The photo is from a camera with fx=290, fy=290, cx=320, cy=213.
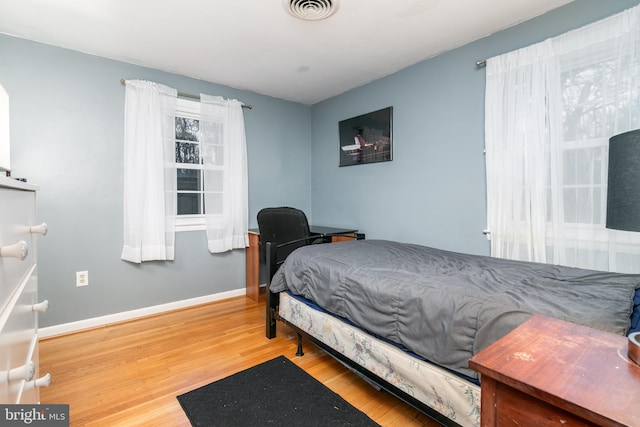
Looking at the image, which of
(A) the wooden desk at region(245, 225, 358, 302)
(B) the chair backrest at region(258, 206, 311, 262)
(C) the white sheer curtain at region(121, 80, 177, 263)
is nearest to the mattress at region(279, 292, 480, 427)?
(B) the chair backrest at region(258, 206, 311, 262)

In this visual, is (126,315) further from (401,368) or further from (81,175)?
(401,368)

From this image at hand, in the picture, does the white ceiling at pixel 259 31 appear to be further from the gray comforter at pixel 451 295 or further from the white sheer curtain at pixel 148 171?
the gray comforter at pixel 451 295

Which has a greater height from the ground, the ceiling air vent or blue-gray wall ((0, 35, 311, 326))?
the ceiling air vent

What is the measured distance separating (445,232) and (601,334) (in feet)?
5.96

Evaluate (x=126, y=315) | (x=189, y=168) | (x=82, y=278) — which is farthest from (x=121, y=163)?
(x=126, y=315)

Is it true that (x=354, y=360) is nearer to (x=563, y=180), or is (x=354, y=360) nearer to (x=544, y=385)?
(x=544, y=385)

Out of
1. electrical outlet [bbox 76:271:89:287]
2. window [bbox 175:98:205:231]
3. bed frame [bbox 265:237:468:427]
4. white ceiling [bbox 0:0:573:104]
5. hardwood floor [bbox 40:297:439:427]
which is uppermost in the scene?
white ceiling [bbox 0:0:573:104]

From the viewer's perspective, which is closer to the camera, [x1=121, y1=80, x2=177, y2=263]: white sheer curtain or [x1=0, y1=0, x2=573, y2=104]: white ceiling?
[x1=0, y1=0, x2=573, y2=104]: white ceiling

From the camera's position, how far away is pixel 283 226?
2494mm

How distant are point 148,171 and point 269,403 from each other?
88.4 inches

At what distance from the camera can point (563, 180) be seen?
6.00 feet

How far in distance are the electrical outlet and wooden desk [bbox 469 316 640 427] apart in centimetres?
302

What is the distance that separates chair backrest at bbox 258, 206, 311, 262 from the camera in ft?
7.76

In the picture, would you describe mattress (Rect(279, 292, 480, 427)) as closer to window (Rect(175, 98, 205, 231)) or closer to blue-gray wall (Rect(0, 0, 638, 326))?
blue-gray wall (Rect(0, 0, 638, 326))
